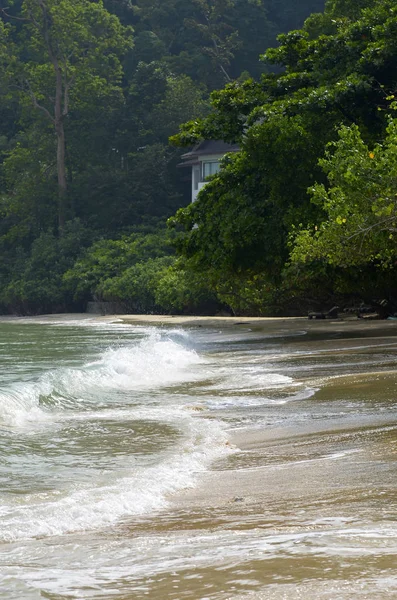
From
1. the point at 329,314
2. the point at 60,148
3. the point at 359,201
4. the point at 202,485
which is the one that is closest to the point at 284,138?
the point at 359,201

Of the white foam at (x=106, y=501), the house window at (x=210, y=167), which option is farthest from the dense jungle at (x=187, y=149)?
the white foam at (x=106, y=501)

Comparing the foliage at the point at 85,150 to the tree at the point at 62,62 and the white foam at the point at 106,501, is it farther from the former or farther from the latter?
the white foam at the point at 106,501

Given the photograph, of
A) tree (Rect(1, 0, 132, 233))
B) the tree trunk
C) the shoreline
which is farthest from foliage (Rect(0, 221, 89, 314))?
the shoreline

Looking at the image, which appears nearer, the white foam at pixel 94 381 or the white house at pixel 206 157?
the white foam at pixel 94 381

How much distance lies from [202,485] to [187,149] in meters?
58.1

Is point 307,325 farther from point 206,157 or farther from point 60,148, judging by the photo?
point 60,148

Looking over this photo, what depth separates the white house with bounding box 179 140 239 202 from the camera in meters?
52.6

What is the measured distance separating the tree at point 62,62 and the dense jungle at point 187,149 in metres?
0.14

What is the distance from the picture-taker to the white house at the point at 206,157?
52625mm

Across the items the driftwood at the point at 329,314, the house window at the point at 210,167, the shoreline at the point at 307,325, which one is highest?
the house window at the point at 210,167

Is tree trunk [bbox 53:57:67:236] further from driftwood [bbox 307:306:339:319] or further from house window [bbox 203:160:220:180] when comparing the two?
driftwood [bbox 307:306:339:319]

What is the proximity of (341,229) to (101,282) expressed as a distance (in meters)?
38.0

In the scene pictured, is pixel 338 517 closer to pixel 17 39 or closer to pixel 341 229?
pixel 341 229

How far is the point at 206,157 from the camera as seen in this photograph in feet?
175
